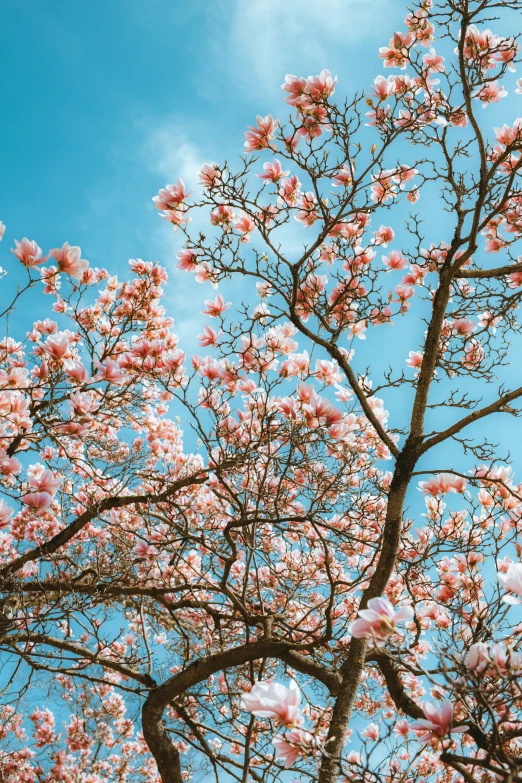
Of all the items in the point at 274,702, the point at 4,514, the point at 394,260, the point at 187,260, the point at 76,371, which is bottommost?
the point at 274,702

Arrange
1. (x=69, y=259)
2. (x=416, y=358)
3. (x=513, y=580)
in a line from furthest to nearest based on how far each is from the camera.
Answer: (x=416, y=358) → (x=69, y=259) → (x=513, y=580)

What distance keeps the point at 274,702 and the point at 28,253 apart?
219cm

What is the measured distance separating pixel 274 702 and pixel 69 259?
2.01 meters

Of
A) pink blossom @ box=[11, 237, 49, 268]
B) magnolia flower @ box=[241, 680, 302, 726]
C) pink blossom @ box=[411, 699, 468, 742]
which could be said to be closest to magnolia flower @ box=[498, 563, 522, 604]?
pink blossom @ box=[411, 699, 468, 742]

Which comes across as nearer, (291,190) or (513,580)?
(513,580)

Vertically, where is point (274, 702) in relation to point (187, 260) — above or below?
below

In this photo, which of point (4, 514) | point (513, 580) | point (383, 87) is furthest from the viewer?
point (383, 87)

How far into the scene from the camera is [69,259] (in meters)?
2.48

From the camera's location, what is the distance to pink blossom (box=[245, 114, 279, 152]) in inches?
124

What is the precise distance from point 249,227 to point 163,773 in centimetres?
331

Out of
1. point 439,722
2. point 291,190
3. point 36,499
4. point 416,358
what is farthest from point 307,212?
point 439,722

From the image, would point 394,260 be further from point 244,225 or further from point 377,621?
point 377,621

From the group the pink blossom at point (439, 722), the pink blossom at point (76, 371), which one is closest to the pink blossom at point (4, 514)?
the pink blossom at point (76, 371)

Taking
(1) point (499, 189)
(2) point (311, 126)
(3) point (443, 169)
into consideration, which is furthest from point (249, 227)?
(1) point (499, 189)
